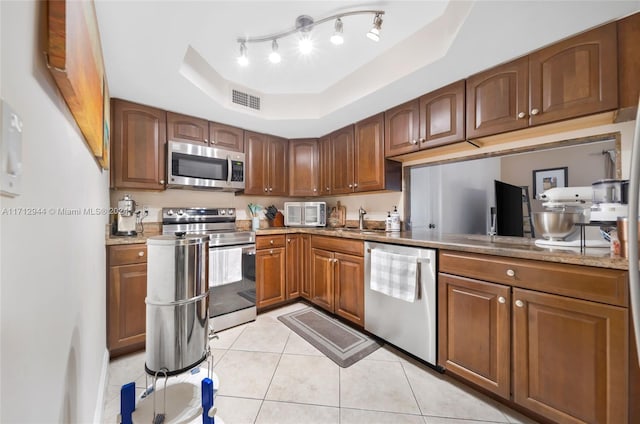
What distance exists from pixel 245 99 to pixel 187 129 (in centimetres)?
68

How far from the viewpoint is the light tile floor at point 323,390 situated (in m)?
1.36

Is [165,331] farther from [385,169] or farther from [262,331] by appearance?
[385,169]

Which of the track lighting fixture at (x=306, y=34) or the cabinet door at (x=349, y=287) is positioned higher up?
the track lighting fixture at (x=306, y=34)

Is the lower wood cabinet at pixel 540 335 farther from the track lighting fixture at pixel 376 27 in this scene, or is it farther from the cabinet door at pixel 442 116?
the track lighting fixture at pixel 376 27

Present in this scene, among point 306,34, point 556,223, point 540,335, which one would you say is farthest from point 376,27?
point 540,335

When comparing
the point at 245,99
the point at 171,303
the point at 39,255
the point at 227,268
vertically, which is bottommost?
the point at 227,268

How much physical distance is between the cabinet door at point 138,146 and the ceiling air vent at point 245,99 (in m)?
0.70

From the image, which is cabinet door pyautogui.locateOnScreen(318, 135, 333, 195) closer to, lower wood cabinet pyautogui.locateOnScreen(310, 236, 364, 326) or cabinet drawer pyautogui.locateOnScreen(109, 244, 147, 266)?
lower wood cabinet pyautogui.locateOnScreen(310, 236, 364, 326)

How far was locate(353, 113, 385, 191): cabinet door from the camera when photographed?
2.52 metres

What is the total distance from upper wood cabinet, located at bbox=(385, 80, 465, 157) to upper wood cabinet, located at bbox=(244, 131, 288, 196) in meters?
1.44

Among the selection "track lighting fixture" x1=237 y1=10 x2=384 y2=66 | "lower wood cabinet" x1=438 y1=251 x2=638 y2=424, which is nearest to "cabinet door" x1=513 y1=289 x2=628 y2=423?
"lower wood cabinet" x1=438 y1=251 x2=638 y2=424

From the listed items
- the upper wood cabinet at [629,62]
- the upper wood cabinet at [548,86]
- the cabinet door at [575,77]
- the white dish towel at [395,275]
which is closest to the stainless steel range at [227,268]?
the white dish towel at [395,275]

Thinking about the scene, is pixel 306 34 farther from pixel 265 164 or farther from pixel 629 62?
pixel 629 62

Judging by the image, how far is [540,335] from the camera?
1257 mm
